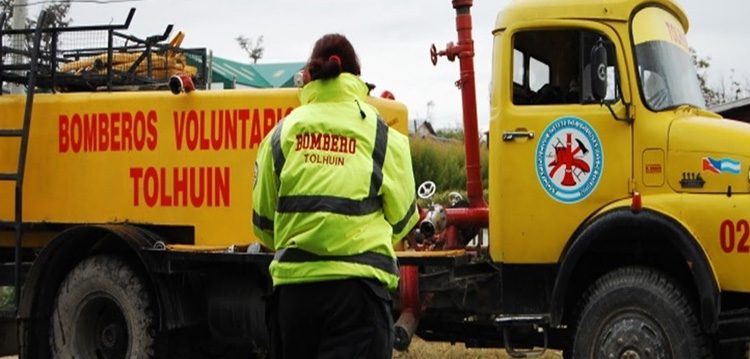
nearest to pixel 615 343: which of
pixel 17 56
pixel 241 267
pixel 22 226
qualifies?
pixel 241 267

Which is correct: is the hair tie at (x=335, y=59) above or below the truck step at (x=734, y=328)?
above

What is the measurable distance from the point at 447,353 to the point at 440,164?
5.71m

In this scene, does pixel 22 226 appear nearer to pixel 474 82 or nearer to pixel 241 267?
pixel 241 267

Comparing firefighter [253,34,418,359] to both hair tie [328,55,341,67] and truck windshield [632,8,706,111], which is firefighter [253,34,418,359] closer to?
hair tie [328,55,341,67]

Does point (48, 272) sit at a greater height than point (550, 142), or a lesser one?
lesser

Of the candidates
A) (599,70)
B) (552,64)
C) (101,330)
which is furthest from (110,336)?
(599,70)

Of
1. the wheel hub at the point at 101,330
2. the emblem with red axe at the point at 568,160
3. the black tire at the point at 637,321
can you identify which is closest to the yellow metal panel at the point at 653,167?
the emblem with red axe at the point at 568,160

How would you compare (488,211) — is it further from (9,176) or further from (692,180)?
(9,176)

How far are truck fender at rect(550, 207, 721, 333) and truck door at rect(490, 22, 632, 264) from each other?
0.60 feet

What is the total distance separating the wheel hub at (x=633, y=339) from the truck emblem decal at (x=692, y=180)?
2.89 ft

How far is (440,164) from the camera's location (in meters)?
15.5

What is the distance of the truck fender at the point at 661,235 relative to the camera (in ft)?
23.0

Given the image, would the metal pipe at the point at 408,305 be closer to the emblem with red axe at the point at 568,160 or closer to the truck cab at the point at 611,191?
the truck cab at the point at 611,191

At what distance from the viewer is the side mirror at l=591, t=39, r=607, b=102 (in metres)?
7.38
